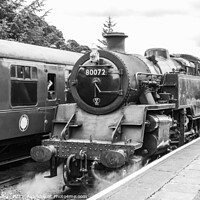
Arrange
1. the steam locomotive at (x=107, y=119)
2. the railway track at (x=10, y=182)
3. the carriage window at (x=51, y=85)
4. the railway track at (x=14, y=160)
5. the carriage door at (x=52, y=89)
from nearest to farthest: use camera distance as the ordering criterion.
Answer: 1. the steam locomotive at (x=107, y=119)
2. the railway track at (x=10, y=182)
3. the railway track at (x=14, y=160)
4. the carriage door at (x=52, y=89)
5. the carriage window at (x=51, y=85)

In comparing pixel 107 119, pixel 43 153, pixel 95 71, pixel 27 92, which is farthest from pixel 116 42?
pixel 43 153

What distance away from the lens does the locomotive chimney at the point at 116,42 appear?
28.0 ft

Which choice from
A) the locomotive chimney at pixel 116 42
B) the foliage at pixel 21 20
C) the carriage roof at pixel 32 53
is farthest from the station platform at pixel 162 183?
the foliage at pixel 21 20

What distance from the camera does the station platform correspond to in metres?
5.15

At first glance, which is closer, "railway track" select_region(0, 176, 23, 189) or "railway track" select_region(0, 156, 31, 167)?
"railway track" select_region(0, 176, 23, 189)

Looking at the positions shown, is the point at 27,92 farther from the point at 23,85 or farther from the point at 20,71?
the point at 20,71

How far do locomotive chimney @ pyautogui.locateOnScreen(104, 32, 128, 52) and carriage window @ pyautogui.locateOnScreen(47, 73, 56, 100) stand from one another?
6.33ft

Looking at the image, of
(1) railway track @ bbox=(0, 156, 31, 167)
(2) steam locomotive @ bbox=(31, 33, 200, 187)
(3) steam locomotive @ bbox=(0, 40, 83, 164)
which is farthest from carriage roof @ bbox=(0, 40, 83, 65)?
(1) railway track @ bbox=(0, 156, 31, 167)

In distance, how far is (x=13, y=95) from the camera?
27.3ft

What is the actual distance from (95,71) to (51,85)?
2.24 metres

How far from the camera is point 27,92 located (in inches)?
344

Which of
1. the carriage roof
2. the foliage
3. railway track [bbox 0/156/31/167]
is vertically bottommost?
railway track [bbox 0/156/31/167]

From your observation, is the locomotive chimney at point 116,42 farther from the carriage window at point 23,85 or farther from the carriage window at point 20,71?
the carriage window at point 20,71

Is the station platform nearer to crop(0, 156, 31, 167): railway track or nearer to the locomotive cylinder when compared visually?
the locomotive cylinder
